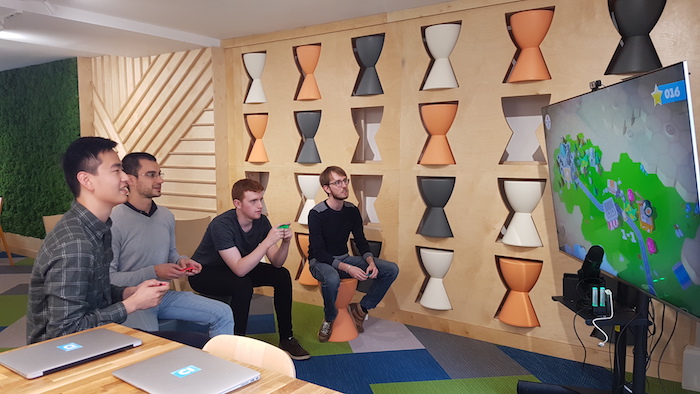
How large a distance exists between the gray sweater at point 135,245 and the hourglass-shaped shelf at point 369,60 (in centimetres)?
193

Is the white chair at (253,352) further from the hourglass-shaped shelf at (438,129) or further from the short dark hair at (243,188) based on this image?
the hourglass-shaped shelf at (438,129)

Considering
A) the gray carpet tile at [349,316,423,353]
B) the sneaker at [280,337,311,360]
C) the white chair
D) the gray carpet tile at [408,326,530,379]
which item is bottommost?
the gray carpet tile at [408,326,530,379]

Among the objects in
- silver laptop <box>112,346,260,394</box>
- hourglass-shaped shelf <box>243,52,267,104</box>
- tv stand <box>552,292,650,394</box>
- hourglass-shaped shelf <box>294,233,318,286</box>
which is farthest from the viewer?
hourglass-shaped shelf <box>243,52,267,104</box>

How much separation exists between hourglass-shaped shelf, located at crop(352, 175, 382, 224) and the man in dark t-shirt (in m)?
1.12

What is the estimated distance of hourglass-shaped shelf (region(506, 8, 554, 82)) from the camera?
3.42m

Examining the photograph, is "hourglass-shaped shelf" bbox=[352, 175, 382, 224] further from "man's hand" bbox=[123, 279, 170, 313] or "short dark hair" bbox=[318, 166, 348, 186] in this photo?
"man's hand" bbox=[123, 279, 170, 313]

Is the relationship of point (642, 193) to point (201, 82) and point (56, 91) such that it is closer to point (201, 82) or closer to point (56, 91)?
point (201, 82)

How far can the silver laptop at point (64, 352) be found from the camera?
1.38m

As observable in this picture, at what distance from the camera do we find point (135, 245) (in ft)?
9.19

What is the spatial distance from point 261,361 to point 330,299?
6.98 ft

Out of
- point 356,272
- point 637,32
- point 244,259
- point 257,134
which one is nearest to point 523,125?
point 637,32

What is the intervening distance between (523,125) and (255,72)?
242 centimetres

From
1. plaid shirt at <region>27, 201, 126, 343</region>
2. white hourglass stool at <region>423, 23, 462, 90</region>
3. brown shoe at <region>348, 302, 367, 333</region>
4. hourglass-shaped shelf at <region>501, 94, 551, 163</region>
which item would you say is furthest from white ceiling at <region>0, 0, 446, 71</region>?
plaid shirt at <region>27, 201, 126, 343</region>

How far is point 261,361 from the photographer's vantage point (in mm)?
1600
